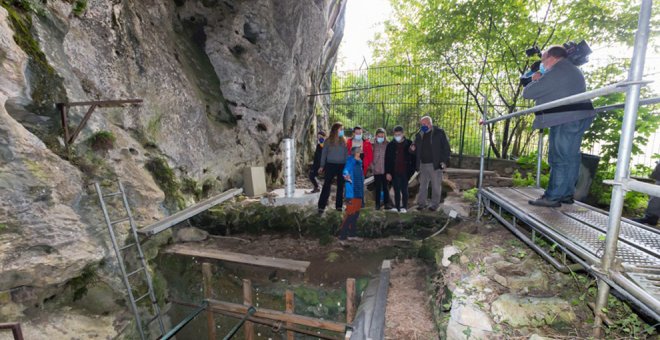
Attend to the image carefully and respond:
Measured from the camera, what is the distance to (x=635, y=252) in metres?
2.14

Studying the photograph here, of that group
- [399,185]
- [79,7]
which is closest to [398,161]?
[399,185]

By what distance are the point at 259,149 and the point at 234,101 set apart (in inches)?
59.3

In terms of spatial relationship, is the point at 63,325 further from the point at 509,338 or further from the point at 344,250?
the point at 509,338

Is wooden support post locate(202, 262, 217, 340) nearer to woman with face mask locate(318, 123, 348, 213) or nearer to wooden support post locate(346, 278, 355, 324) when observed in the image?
woman with face mask locate(318, 123, 348, 213)

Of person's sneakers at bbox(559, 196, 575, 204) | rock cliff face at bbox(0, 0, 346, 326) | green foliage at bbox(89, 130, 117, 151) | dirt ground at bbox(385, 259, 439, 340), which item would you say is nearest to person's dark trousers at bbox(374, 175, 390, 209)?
dirt ground at bbox(385, 259, 439, 340)

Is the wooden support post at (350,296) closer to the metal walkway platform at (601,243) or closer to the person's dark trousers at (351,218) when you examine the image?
the person's dark trousers at (351,218)

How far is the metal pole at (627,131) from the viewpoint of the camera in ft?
5.36

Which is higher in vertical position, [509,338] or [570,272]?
[570,272]

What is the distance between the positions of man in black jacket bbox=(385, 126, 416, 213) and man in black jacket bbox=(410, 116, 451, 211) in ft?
0.66

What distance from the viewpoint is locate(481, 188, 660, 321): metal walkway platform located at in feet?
5.30

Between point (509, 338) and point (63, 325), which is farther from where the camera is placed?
point (63, 325)

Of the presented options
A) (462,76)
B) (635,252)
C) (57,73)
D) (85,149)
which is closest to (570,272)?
(635,252)

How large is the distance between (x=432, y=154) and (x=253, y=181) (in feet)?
14.7

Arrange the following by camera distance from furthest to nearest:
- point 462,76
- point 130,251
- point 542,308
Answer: point 462,76, point 130,251, point 542,308
